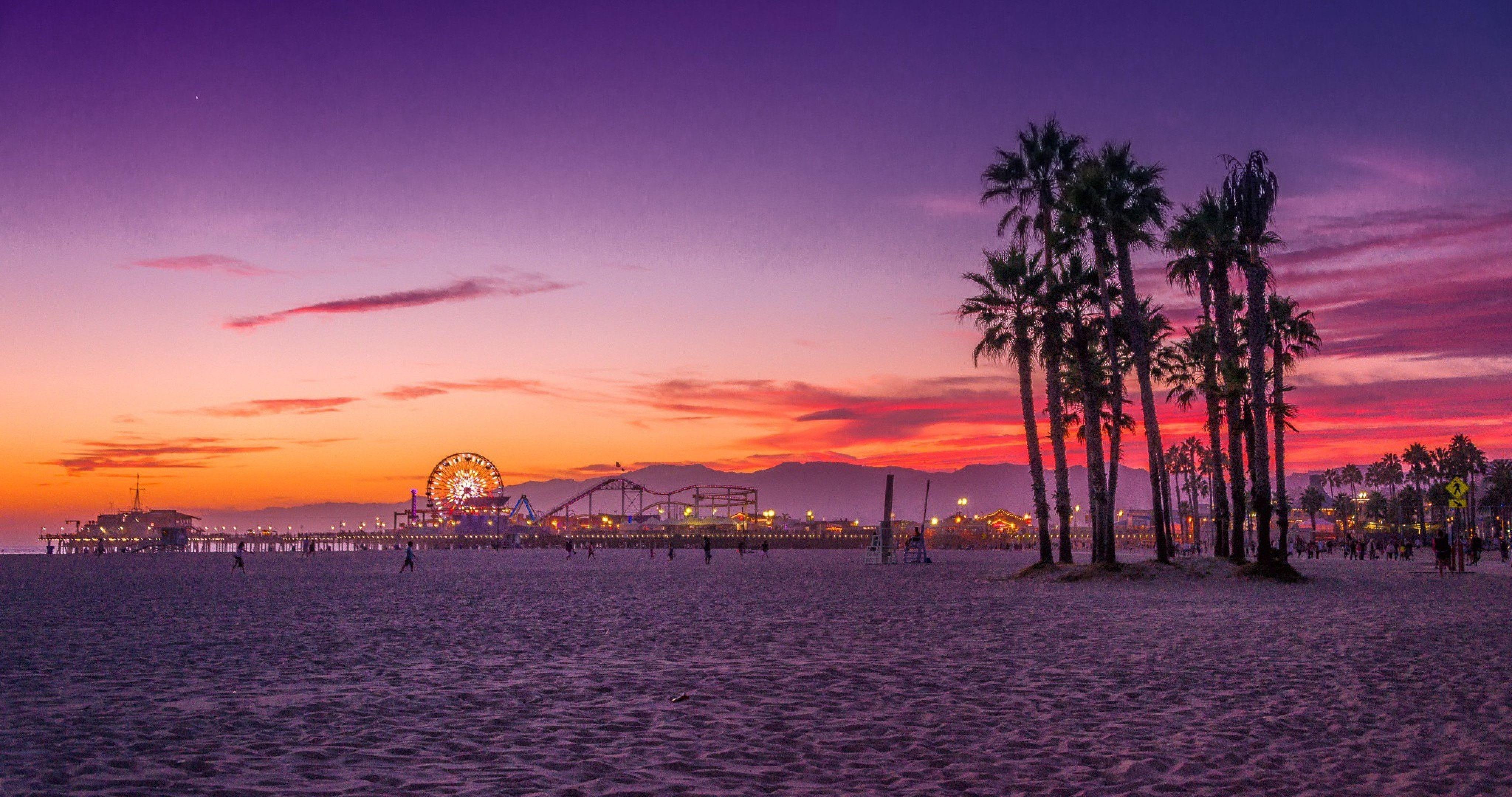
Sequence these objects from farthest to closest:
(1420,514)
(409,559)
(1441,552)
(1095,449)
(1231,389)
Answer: (1420,514), (409,559), (1441,552), (1095,449), (1231,389)

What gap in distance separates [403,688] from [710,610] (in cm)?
1230

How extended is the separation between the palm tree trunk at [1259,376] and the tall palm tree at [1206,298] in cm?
128

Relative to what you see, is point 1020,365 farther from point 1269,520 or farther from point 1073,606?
point 1073,606

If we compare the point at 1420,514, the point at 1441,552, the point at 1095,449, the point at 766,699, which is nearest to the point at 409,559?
the point at 1095,449

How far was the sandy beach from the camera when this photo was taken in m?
7.92

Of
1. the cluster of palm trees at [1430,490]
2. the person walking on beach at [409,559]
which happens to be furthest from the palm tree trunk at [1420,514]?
the person walking on beach at [409,559]

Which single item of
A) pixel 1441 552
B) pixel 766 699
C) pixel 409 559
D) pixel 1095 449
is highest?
pixel 1095 449

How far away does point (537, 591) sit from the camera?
108 ft

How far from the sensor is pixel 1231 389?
35250 millimetres

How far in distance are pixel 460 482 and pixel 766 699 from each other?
17240cm

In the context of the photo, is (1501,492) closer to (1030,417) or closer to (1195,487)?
(1195,487)

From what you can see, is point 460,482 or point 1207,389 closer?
point 1207,389

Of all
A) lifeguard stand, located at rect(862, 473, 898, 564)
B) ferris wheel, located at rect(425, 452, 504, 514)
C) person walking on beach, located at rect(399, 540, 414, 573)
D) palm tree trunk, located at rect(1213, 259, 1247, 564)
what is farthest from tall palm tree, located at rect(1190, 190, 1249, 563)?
ferris wheel, located at rect(425, 452, 504, 514)

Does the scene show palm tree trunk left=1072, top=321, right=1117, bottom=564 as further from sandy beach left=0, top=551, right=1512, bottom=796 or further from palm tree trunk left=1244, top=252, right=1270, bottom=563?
sandy beach left=0, top=551, right=1512, bottom=796
